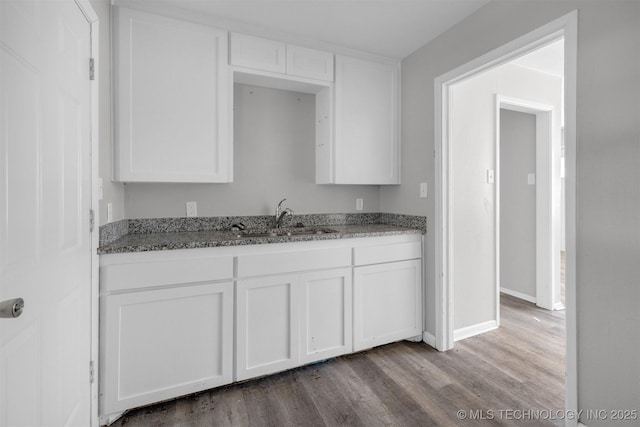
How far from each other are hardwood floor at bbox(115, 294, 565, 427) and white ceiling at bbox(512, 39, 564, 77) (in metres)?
2.38

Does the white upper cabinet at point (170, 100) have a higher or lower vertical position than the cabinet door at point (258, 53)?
lower

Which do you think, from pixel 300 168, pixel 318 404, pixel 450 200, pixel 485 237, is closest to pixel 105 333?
pixel 318 404

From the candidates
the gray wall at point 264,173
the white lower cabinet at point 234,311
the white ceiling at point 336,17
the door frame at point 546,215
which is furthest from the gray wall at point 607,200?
the door frame at point 546,215

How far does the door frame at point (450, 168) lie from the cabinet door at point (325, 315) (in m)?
0.75

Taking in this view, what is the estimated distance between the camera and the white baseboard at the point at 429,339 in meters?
2.46

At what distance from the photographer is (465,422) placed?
165 centimetres

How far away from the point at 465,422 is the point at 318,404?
30.3 inches

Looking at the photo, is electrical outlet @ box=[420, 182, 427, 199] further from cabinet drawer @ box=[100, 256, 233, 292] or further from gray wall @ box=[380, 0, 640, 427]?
cabinet drawer @ box=[100, 256, 233, 292]

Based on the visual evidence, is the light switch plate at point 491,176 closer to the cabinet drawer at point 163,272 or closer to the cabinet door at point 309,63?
the cabinet door at point 309,63

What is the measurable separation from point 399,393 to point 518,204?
8.74 feet

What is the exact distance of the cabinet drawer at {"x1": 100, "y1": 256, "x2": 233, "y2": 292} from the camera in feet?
5.29

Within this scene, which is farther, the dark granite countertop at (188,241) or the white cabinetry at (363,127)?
the white cabinetry at (363,127)

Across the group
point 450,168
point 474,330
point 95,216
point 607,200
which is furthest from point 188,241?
point 474,330

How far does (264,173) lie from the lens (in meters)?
2.62
